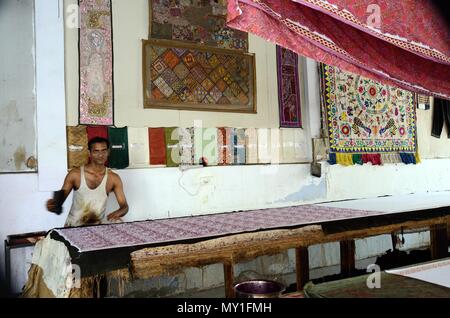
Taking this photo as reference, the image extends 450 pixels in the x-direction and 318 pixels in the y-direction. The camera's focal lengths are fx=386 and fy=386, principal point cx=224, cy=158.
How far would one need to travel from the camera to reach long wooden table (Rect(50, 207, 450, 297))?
1849mm

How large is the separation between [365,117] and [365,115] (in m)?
0.03

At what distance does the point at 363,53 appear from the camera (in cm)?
202

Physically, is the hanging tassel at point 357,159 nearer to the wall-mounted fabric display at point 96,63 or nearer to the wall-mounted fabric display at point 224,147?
the wall-mounted fabric display at point 224,147

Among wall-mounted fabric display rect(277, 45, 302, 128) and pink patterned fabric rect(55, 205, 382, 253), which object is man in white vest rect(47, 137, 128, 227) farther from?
wall-mounted fabric display rect(277, 45, 302, 128)

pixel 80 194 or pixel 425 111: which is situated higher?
pixel 425 111

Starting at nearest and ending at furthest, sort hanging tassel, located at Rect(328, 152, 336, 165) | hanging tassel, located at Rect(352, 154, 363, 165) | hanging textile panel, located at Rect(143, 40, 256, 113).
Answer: hanging textile panel, located at Rect(143, 40, 256, 113), hanging tassel, located at Rect(328, 152, 336, 165), hanging tassel, located at Rect(352, 154, 363, 165)

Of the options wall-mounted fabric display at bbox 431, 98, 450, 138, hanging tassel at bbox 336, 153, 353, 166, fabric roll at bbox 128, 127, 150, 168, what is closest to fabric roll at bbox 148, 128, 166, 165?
fabric roll at bbox 128, 127, 150, 168

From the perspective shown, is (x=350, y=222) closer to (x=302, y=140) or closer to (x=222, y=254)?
(x=222, y=254)

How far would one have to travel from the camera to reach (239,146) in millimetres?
4871

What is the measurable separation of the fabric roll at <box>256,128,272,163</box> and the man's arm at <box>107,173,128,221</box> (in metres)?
1.85

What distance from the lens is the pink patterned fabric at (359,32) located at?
1516 mm

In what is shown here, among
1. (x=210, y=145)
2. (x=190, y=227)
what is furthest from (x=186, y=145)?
(x=190, y=227)
